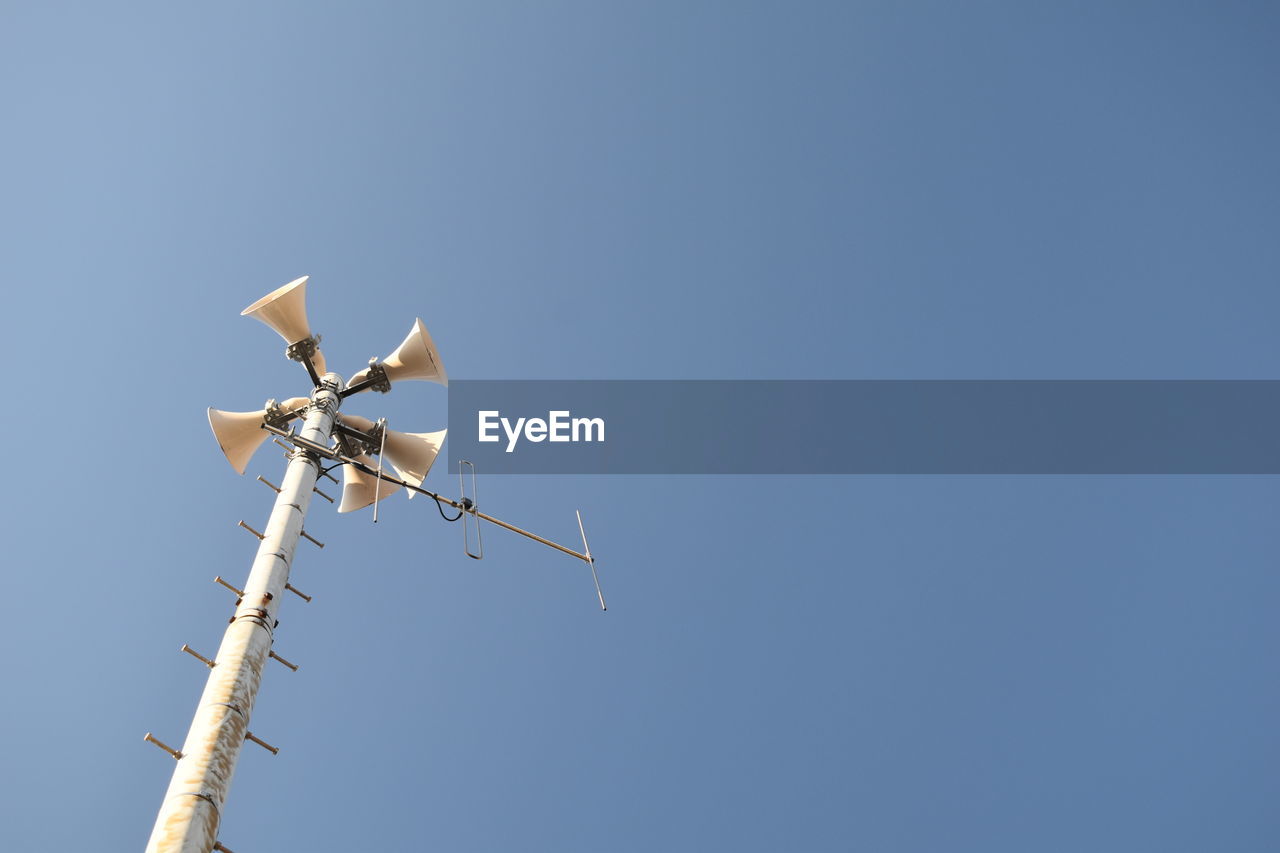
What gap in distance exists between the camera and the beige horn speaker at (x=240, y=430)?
49.2ft

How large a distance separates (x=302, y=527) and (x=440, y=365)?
5.05 metres

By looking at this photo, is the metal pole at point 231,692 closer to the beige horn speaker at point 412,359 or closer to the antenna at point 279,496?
the antenna at point 279,496

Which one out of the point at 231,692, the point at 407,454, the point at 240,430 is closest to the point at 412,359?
the point at 407,454

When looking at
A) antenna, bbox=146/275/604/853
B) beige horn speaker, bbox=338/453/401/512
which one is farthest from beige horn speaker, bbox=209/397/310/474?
beige horn speaker, bbox=338/453/401/512

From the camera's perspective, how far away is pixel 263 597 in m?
10.9

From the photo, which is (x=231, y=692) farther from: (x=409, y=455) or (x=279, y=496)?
(x=409, y=455)

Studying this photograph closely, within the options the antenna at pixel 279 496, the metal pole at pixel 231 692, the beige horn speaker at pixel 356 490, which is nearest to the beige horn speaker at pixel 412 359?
the antenna at pixel 279 496

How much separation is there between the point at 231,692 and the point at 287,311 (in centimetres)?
761

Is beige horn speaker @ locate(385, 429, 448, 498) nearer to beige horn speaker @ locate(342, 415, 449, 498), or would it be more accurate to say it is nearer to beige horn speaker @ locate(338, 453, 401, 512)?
beige horn speaker @ locate(342, 415, 449, 498)

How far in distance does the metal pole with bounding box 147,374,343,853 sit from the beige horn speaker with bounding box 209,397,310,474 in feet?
5.76

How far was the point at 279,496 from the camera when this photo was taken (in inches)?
497

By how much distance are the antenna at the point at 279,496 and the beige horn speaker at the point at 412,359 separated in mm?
17

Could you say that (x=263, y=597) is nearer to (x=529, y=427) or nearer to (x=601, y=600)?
(x=601, y=600)

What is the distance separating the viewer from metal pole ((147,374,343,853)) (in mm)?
8266
